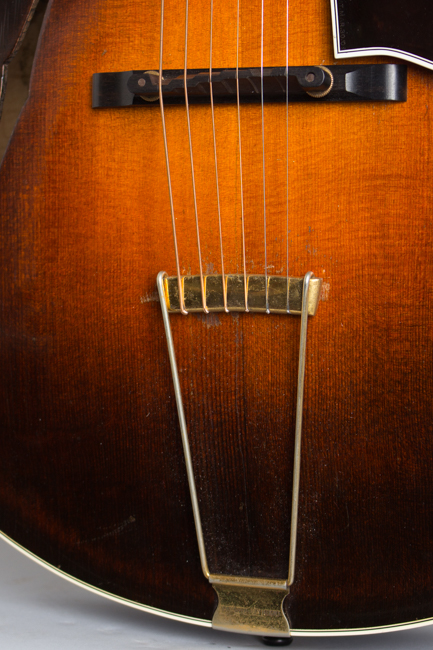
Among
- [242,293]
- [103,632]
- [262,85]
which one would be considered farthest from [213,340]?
[103,632]

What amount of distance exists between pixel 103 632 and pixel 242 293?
0.46 metres

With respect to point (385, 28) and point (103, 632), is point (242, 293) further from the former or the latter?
point (103, 632)

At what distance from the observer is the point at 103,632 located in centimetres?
95

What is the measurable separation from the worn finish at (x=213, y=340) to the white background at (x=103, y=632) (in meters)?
0.06

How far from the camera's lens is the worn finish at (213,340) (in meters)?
0.83

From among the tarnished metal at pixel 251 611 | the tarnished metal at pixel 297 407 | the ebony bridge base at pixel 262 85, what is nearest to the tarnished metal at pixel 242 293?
the tarnished metal at pixel 297 407

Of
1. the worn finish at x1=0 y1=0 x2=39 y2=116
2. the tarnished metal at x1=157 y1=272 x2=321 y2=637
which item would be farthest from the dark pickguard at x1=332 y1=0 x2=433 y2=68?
the worn finish at x1=0 y1=0 x2=39 y2=116

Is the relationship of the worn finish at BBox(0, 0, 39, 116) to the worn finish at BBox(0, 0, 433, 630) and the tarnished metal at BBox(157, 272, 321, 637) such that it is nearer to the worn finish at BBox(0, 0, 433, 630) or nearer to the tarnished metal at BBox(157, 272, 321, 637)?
the worn finish at BBox(0, 0, 433, 630)

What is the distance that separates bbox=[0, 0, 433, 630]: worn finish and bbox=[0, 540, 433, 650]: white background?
61mm

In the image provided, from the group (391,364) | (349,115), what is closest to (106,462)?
(391,364)

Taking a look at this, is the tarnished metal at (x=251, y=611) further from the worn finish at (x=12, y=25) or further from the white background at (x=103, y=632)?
the worn finish at (x=12, y=25)

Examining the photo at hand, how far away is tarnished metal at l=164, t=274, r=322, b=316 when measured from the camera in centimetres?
83

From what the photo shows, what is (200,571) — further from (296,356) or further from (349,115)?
(349,115)

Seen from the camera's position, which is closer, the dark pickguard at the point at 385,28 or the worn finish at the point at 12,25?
the dark pickguard at the point at 385,28
